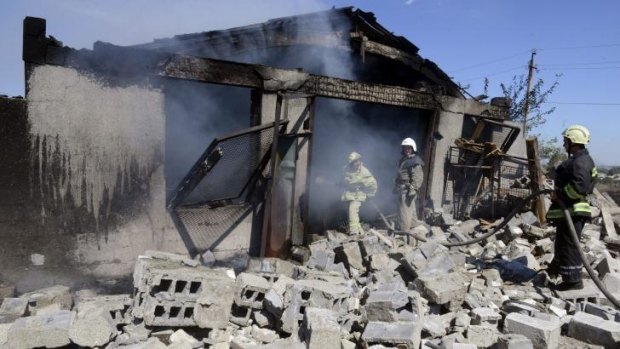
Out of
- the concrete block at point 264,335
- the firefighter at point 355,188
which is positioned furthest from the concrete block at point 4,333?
the firefighter at point 355,188

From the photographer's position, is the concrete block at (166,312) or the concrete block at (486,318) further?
the concrete block at (486,318)

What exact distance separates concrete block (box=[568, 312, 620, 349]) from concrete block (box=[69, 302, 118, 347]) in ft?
15.0

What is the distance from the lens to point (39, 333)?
138 inches

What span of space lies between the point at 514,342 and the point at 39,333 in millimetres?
4104

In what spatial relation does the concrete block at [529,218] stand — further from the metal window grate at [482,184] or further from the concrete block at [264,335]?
the concrete block at [264,335]

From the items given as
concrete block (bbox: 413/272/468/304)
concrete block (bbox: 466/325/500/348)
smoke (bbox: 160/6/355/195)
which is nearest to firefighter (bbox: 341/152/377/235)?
smoke (bbox: 160/6/355/195)

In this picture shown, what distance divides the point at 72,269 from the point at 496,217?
8539 millimetres

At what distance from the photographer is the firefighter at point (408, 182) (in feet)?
25.5

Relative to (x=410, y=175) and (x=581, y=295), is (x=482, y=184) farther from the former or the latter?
(x=581, y=295)

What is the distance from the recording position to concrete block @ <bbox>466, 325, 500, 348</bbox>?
408cm

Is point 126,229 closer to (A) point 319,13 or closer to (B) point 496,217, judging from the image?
(A) point 319,13

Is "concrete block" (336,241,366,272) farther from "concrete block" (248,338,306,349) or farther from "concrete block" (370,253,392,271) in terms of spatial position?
"concrete block" (248,338,306,349)

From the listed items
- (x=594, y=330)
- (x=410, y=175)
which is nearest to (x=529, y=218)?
(x=410, y=175)

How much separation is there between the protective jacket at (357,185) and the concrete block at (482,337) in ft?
11.6
